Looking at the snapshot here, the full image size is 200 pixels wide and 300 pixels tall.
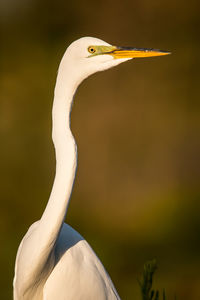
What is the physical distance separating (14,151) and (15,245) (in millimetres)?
907

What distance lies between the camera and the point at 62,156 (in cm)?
111

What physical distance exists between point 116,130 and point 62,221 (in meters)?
2.86

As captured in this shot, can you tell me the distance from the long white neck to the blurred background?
105 inches

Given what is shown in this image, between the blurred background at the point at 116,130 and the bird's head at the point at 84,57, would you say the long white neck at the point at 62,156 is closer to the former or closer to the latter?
the bird's head at the point at 84,57

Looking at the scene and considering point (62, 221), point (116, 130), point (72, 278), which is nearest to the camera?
point (62, 221)

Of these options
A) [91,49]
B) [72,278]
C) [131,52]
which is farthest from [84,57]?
[72,278]

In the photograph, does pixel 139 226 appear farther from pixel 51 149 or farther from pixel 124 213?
pixel 51 149

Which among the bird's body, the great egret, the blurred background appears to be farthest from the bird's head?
the blurred background

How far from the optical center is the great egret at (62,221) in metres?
1.10

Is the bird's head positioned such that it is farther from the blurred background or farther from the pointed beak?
the blurred background

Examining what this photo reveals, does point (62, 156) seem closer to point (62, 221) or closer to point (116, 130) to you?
point (62, 221)

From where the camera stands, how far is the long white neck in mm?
1089

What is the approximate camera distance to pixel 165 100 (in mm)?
4191

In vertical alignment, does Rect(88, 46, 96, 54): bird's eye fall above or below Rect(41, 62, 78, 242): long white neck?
above
